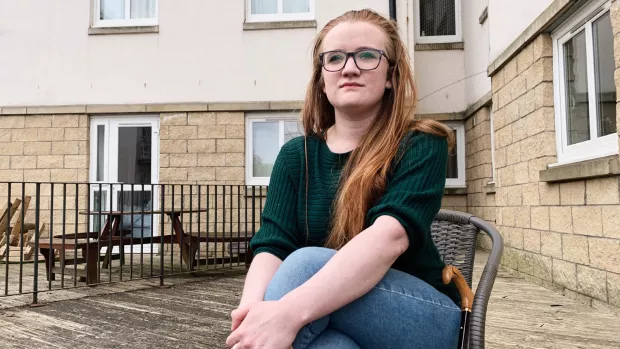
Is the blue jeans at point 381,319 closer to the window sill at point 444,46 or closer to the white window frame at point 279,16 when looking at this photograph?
the white window frame at point 279,16

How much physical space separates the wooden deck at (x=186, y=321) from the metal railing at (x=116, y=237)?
20.8 inches

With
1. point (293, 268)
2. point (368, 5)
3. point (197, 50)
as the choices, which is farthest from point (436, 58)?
point (293, 268)

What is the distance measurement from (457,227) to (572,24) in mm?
3100

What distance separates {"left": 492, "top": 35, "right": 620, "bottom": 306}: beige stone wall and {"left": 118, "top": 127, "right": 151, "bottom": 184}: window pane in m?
4.97

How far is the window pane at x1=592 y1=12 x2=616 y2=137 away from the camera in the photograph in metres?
3.42

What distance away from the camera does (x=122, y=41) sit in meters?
7.50

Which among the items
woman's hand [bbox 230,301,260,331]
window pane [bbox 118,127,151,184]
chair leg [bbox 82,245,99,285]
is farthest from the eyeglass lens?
window pane [bbox 118,127,151,184]

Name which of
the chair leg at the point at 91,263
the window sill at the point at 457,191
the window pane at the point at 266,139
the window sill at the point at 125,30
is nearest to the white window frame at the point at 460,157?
the window sill at the point at 457,191

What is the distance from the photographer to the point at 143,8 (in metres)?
7.73

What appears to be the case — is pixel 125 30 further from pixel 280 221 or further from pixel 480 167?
pixel 280 221

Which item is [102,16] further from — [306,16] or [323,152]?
[323,152]

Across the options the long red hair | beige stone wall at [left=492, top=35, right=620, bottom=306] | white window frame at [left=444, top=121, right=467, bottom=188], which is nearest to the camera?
the long red hair

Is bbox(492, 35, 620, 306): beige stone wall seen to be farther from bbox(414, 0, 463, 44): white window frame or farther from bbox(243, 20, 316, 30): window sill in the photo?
bbox(243, 20, 316, 30): window sill

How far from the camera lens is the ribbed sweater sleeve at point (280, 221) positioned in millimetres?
1292
